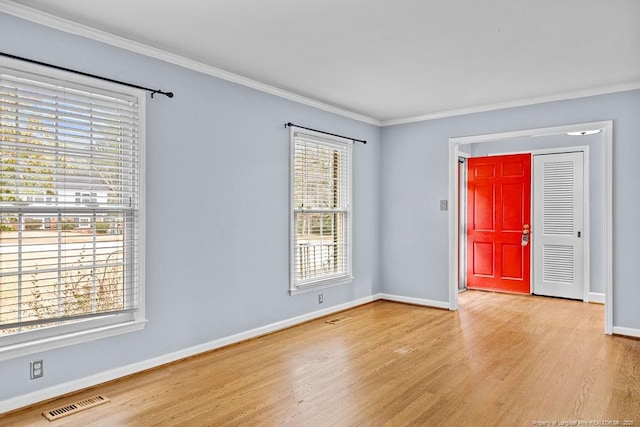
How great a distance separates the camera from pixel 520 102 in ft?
16.0

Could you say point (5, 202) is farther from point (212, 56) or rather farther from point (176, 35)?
point (212, 56)

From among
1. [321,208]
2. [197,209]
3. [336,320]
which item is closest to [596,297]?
[336,320]

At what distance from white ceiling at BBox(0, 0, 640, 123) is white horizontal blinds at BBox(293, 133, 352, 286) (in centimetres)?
74

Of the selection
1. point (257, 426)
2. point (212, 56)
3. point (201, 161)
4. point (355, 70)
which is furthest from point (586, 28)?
point (257, 426)

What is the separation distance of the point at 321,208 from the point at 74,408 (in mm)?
3071

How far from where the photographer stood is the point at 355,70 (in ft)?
12.8

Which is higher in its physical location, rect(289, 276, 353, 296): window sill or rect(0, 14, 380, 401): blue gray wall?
rect(0, 14, 380, 401): blue gray wall

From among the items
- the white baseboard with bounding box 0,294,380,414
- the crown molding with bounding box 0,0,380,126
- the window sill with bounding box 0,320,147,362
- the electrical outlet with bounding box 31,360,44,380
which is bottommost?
the white baseboard with bounding box 0,294,380,414

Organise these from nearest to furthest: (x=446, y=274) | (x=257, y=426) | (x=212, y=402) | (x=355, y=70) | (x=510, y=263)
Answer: (x=257, y=426), (x=212, y=402), (x=355, y=70), (x=446, y=274), (x=510, y=263)

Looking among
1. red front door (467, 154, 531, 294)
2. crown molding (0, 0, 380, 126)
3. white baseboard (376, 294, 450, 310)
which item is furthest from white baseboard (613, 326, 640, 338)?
crown molding (0, 0, 380, 126)

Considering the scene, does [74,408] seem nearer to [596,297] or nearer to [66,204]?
[66,204]

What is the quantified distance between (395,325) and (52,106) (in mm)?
3690

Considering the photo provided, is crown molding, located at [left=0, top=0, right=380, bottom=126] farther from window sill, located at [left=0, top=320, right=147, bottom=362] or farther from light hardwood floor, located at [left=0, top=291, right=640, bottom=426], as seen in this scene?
light hardwood floor, located at [left=0, top=291, right=640, bottom=426]

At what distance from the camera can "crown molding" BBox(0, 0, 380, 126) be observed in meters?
2.71
